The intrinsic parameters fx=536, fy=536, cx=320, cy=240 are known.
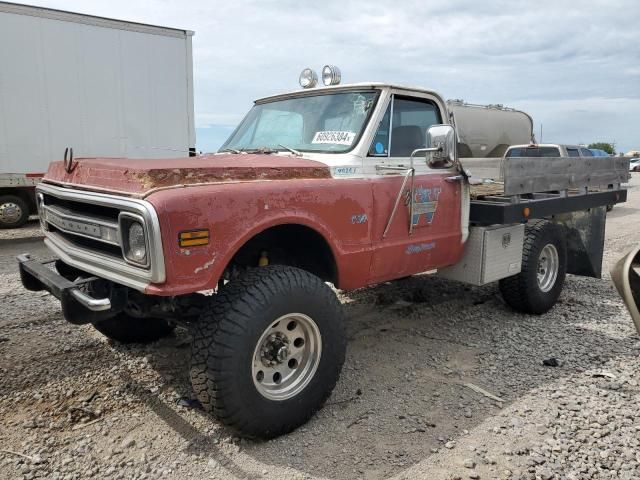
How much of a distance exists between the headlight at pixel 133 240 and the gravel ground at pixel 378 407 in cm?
111

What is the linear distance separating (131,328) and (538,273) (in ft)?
12.9

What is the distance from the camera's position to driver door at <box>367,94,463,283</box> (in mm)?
3871

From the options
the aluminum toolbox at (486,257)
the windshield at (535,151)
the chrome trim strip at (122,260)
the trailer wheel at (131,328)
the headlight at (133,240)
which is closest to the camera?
the chrome trim strip at (122,260)

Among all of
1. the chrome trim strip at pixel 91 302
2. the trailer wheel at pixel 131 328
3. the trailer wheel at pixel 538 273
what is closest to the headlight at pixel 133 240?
the chrome trim strip at pixel 91 302

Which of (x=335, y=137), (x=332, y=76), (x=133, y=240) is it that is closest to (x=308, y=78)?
(x=332, y=76)

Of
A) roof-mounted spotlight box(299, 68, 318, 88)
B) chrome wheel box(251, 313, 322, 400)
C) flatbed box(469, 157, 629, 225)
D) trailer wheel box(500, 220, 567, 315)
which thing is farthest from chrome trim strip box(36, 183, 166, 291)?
trailer wheel box(500, 220, 567, 315)

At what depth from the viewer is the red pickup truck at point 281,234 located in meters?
2.82

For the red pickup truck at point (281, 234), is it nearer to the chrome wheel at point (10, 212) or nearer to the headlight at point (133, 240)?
the headlight at point (133, 240)

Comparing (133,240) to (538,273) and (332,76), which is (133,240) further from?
(538,273)

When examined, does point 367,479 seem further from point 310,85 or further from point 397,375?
point 310,85

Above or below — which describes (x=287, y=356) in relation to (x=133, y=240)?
below

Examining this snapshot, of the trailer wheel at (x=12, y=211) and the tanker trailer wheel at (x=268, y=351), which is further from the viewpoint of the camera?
the trailer wheel at (x=12, y=211)

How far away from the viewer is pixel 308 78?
15.7ft

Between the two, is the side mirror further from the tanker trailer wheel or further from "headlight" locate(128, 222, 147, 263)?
"headlight" locate(128, 222, 147, 263)
